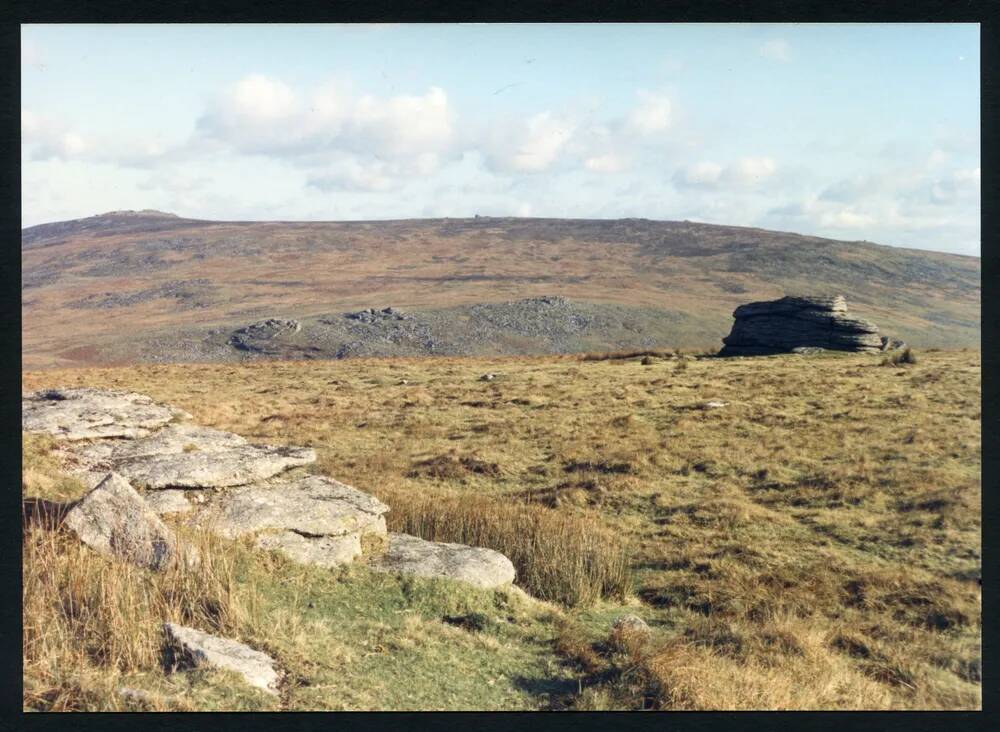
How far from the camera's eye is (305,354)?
5750cm

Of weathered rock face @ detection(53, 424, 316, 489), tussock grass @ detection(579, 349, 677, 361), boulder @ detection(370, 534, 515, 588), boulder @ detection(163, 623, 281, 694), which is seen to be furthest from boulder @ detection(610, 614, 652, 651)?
tussock grass @ detection(579, 349, 677, 361)

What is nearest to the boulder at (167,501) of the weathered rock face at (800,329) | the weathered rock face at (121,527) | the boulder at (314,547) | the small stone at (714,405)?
the boulder at (314,547)

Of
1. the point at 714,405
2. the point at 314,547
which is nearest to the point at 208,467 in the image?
the point at 314,547

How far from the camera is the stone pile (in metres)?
7.29

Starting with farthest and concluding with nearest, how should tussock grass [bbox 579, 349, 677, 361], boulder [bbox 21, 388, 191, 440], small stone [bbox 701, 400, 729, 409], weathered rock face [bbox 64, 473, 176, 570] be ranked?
1. tussock grass [bbox 579, 349, 677, 361]
2. small stone [bbox 701, 400, 729, 409]
3. boulder [bbox 21, 388, 191, 440]
4. weathered rock face [bbox 64, 473, 176, 570]

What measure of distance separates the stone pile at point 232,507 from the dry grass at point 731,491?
1.67 metres

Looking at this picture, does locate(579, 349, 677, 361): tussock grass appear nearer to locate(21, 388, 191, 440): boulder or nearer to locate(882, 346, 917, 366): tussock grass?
locate(882, 346, 917, 366): tussock grass

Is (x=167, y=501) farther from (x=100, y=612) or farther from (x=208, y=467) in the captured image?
(x=100, y=612)

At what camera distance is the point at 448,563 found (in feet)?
28.4

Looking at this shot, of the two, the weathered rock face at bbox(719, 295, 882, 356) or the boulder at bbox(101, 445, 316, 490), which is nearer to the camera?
the boulder at bbox(101, 445, 316, 490)

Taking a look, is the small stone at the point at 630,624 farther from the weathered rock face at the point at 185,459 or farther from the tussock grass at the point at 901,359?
the tussock grass at the point at 901,359

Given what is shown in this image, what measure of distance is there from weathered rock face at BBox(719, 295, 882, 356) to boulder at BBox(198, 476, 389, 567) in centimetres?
A: 3085

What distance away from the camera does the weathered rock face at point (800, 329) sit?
116ft

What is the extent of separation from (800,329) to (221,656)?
3521 centimetres
